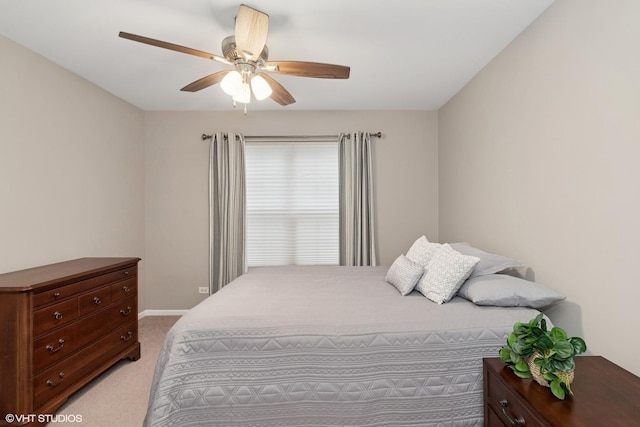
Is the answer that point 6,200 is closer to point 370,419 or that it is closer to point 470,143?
point 370,419

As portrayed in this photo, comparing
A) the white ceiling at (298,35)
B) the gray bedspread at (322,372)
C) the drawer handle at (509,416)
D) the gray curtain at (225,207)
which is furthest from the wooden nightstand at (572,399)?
the gray curtain at (225,207)

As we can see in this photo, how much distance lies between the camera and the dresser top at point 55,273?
182 centimetres

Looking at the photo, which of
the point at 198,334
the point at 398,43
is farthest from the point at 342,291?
the point at 398,43

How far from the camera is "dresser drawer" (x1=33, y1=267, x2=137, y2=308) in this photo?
188 centimetres

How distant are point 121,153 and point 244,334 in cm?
304

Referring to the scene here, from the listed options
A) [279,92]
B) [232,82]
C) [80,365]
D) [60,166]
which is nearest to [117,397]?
[80,365]

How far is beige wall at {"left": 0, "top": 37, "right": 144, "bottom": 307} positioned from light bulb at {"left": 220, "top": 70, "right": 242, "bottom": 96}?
5.73 feet

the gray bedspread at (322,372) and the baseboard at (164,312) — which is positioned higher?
the gray bedspread at (322,372)

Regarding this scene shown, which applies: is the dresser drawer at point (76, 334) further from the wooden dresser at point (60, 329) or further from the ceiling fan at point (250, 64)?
the ceiling fan at point (250, 64)

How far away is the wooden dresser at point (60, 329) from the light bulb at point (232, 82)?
1.71 m

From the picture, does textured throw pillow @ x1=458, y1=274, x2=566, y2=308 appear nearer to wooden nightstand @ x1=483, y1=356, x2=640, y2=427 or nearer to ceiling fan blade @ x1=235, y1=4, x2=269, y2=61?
wooden nightstand @ x1=483, y1=356, x2=640, y2=427

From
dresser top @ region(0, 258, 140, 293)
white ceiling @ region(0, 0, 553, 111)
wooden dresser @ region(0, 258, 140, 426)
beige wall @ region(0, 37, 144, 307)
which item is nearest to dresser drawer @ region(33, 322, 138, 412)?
wooden dresser @ region(0, 258, 140, 426)

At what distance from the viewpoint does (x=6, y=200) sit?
7.40 feet

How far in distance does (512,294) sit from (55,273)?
10.1 feet
